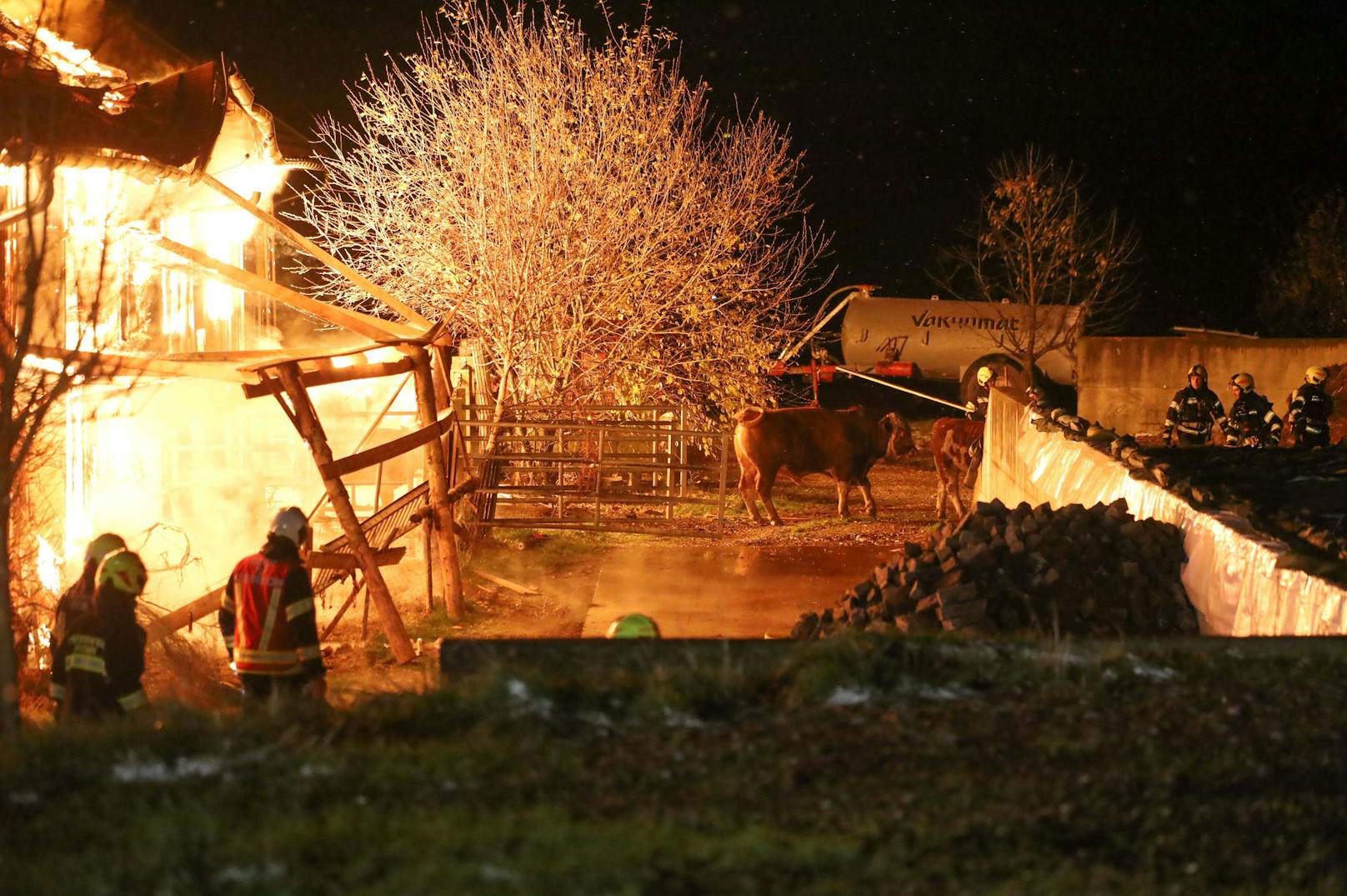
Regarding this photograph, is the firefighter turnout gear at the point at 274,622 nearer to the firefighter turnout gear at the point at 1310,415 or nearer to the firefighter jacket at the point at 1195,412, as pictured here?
the firefighter turnout gear at the point at 1310,415

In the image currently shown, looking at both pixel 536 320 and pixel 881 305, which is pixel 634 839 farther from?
pixel 881 305

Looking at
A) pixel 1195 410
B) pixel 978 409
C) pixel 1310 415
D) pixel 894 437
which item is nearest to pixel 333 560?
pixel 894 437

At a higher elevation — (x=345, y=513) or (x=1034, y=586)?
(x=345, y=513)

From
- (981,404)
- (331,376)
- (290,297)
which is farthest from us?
(981,404)

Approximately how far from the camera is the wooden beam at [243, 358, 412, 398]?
9234 millimetres

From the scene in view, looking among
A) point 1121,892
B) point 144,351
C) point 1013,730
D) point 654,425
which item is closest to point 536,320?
point 654,425

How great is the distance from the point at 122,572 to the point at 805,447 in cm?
1206

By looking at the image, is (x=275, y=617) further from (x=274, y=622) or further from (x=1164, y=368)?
(x=1164, y=368)

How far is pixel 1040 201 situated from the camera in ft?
102

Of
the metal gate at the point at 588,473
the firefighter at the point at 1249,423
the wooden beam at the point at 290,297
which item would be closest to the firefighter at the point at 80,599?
the wooden beam at the point at 290,297

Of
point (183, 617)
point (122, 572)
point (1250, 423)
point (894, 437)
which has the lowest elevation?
point (183, 617)

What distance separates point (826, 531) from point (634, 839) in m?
12.3

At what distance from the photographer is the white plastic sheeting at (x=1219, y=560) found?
6680 mm

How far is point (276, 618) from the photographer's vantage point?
6.50m
